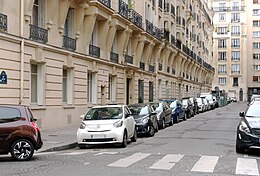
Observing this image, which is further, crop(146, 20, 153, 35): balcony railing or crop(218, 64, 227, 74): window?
A: crop(218, 64, 227, 74): window

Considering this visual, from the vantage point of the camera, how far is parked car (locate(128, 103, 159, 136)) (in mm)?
20188

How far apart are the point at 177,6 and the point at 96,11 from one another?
31.9 meters

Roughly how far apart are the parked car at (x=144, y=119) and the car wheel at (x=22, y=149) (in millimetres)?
8299

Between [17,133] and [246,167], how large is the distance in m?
6.15

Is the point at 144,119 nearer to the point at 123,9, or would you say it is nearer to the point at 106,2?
the point at 106,2

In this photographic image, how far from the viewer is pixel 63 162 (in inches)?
476

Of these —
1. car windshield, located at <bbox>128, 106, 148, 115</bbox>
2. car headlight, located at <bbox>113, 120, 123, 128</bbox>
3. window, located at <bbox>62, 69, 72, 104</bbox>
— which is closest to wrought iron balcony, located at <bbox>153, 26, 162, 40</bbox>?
window, located at <bbox>62, 69, 72, 104</bbox>

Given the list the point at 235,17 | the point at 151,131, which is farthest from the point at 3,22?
the point at 235,17

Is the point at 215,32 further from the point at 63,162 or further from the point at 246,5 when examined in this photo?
the point at 63,162

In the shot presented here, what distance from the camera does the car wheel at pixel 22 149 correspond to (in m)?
12.3

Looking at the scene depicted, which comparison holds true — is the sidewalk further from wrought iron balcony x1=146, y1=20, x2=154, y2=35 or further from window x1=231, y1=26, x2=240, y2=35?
window x1=231, y1=26, x2=240, y2=35

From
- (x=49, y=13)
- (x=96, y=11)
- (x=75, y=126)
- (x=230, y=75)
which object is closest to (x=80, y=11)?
(x=96, y=11)

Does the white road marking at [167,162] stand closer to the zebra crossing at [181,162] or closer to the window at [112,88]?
the zebra crossing at [181,162]

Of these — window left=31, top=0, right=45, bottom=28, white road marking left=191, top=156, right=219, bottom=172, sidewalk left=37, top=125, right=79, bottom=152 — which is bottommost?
white road marking left=191, top=156, right=219, bottom=172
